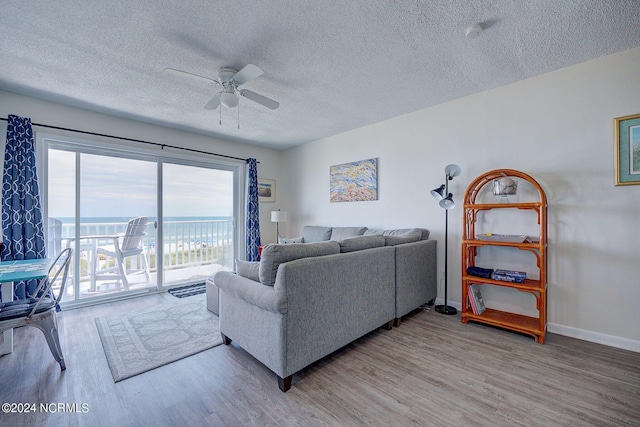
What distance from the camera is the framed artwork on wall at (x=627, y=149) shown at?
218 cm

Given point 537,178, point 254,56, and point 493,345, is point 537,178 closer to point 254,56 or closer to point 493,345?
point 493,345

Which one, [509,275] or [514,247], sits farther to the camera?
[514,247]

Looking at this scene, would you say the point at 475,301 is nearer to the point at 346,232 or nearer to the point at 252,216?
the point at 346,232

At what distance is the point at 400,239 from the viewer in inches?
114

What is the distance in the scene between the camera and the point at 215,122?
3898 mm

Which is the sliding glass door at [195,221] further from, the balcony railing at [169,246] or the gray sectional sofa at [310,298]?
the gray sectional sofa at [310,298]

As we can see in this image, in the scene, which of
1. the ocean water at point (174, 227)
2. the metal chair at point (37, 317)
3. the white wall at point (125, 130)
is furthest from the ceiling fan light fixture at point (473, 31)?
the ocean water at point (174, 227)

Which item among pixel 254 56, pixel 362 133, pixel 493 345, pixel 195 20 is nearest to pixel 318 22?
pixel 254 56

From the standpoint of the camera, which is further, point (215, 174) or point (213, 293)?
point (215, 174)

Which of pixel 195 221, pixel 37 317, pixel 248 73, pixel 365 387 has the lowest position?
pixel 365 387

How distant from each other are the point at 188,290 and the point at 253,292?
2.74 meters

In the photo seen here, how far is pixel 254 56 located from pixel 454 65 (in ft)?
6.03

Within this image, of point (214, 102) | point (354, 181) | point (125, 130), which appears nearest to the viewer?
point (214, 102)

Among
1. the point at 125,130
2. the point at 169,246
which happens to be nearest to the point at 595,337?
the point at 169,246
